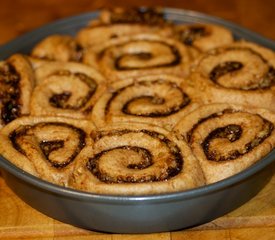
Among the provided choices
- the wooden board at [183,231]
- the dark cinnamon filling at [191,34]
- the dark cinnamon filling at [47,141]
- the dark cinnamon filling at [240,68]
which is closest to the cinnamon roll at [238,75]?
the dark cinnamon filling at [240,68]

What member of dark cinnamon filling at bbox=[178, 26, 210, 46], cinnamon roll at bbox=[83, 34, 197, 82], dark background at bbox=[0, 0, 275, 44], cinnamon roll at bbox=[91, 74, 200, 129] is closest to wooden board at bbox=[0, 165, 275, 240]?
cinnamon roll at bbox=[91, 74, 200, 129]

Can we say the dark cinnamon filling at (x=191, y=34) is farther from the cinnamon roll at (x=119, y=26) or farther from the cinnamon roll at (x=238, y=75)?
the cinnamon roll at (x=238, y=75)

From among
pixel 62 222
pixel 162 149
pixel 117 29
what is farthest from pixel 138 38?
pixel 62 222

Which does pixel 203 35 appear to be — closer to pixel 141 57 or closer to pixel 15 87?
pixel 141 57

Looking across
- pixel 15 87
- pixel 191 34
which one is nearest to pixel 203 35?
pixel 191 34

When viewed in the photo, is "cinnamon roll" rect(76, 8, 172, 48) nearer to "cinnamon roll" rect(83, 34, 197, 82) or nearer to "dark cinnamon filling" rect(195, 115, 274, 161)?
"cinnamon roll" rect(83, 34, 197, 82)
